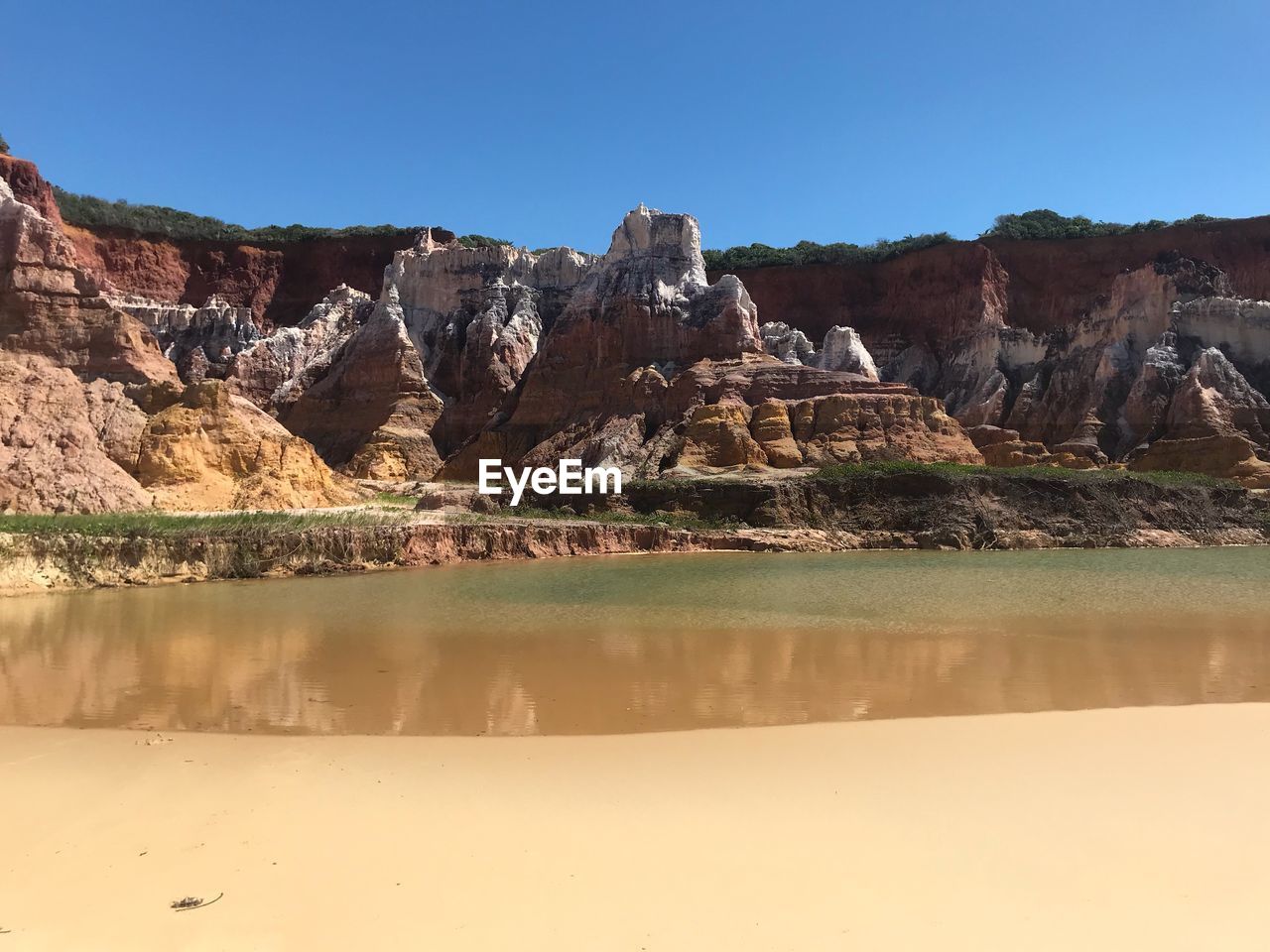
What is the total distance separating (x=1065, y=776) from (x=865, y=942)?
2933 mm

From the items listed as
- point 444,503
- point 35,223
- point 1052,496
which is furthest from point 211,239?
point 1052,496

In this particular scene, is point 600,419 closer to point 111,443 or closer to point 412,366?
point 412,366

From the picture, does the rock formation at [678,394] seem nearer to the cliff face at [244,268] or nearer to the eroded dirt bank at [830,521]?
the eroded dirt bank at [830,521]

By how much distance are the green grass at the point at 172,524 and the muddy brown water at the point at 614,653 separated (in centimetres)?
229

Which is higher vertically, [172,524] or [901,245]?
[901,245]

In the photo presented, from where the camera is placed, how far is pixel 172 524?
20453 millimetres

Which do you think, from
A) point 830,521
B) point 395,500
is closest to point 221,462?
point 395,500

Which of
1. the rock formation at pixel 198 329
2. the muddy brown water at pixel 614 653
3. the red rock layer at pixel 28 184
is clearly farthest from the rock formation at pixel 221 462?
the red rock layer at pixel 28 184

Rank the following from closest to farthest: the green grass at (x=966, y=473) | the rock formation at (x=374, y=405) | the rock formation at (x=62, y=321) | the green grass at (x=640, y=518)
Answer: the green grass at (x=640, y=518), the green grass at (x=966, y=473), the rock formation at (x=62, y=321), the rock formation at (x=374, y=405)

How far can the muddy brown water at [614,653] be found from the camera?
7.59m

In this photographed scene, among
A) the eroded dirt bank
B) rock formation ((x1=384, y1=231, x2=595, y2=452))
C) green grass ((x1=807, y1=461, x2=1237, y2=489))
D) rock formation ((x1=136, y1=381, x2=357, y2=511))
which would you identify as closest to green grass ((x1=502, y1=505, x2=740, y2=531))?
the eroded dirt bank

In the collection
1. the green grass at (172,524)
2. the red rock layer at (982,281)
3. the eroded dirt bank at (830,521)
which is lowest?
the eroded dirt bank at (830,521)

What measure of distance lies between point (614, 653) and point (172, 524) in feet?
51.0

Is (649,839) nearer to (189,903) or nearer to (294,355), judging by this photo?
(189,903)
